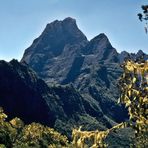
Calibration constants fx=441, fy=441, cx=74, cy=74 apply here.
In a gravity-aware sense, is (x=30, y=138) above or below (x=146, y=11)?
above

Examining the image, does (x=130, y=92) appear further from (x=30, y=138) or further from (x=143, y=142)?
(x=30, y=138)

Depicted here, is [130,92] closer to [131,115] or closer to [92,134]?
[131,115]

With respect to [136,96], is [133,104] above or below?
below

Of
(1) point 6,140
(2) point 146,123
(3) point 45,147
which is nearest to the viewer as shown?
(2) point 146,123

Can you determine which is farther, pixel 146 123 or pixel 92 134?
pixel 92 134

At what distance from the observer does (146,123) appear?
14664 mm

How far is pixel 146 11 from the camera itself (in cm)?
1538

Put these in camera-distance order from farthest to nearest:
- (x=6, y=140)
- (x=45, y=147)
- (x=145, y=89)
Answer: (x=45, y=147) < (x=6, y=140) < (x=145, y=89)

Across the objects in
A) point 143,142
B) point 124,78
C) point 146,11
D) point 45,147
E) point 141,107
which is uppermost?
point 45,147

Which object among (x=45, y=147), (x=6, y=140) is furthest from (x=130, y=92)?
(x=45, y=147)

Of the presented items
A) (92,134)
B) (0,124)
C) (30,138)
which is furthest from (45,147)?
(92,134)

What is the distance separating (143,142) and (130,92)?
73.2 inches

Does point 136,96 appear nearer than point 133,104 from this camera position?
No

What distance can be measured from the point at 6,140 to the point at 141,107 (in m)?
144
